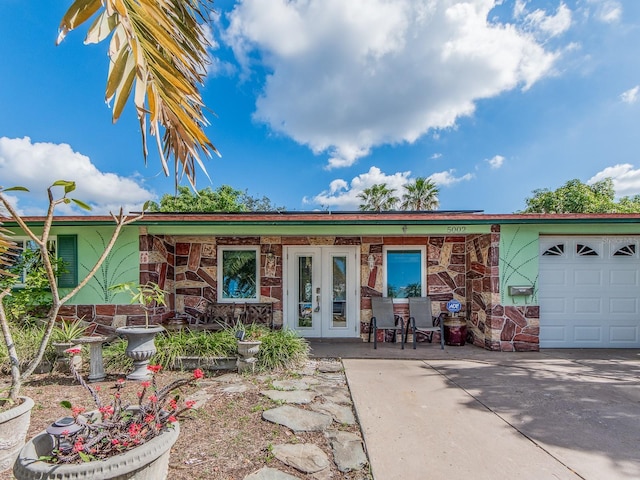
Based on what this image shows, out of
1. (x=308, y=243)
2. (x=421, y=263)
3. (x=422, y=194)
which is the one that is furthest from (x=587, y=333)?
(x=422, y=194)

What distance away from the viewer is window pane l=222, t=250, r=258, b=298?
7.49 meters

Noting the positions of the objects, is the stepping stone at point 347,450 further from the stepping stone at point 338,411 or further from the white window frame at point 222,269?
the white window frame at point 222,269

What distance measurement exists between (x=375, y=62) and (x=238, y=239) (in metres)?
5.31

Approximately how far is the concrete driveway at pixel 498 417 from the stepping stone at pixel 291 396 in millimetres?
572

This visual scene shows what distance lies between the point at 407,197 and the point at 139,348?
20.7m

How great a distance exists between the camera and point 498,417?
3.45 meters

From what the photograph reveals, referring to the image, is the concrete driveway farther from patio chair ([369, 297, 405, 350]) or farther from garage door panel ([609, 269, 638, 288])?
garage door panel ([609, 269, 638, 288])

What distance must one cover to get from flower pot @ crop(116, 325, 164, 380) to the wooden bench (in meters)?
2.53

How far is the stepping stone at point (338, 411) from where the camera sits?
132 inches

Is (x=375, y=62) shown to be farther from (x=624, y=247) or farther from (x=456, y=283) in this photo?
(x=624, y=247)

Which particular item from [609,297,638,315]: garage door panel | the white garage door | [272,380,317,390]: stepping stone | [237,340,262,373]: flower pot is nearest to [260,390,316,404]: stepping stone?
[272,380,317,390]: stepping stone

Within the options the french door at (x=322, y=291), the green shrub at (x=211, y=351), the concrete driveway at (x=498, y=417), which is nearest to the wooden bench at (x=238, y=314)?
the french door at (x=322, y=291)

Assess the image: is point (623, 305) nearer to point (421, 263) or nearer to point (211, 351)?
point (421, 263)

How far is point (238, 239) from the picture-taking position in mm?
7488
